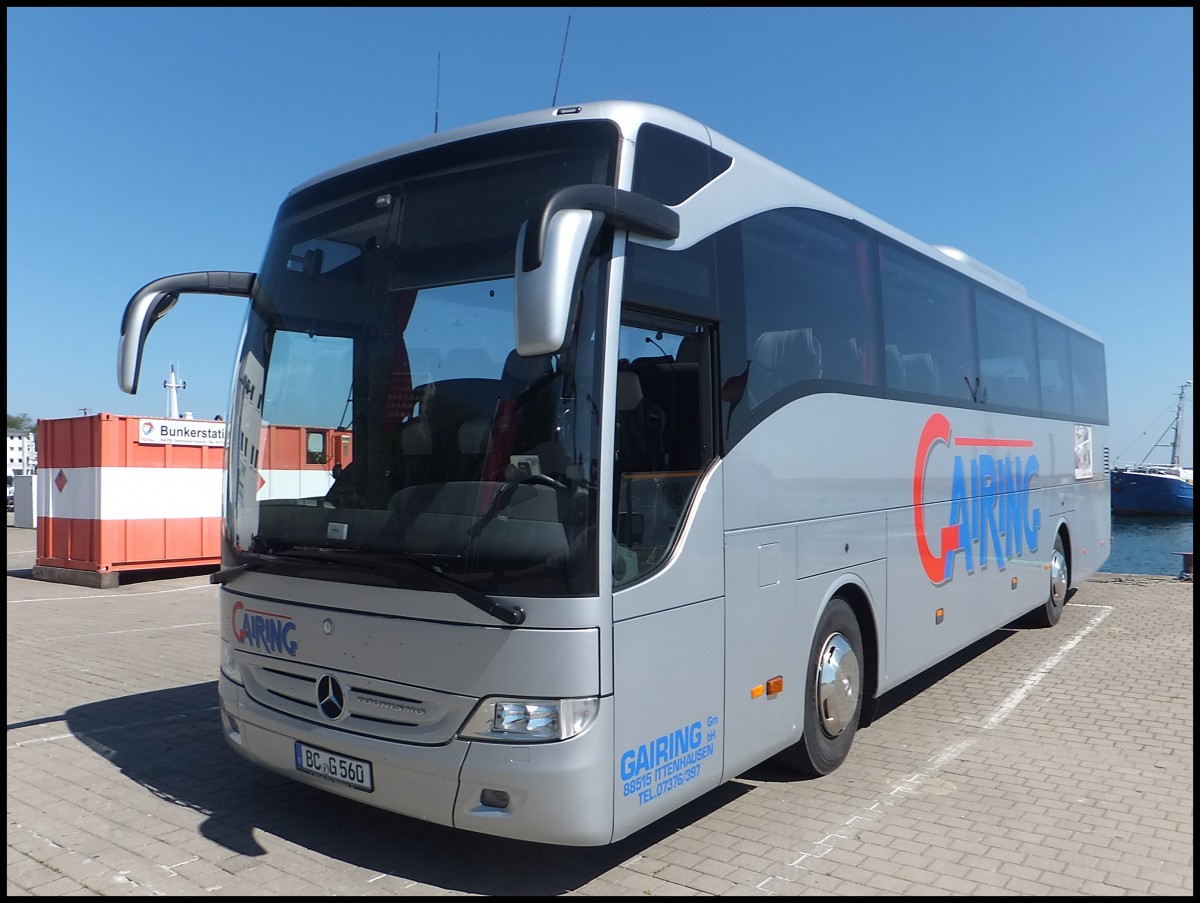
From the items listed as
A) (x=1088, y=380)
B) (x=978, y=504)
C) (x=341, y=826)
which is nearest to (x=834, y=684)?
(x=341, y=826)

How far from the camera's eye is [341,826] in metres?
5.02

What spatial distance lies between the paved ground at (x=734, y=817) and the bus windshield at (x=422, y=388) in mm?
1414

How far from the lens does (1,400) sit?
6777 millimetres

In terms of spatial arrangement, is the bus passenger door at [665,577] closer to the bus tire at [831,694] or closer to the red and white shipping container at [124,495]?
the bus tire at [831,694]

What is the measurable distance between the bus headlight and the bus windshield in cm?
46

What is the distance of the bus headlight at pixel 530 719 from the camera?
12.9 feet

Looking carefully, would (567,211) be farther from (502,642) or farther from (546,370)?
(502,642)

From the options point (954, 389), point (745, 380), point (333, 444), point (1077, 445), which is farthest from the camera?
point (1077, 445)

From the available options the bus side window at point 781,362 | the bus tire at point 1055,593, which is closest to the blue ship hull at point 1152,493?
the bus tire at point 1055,593

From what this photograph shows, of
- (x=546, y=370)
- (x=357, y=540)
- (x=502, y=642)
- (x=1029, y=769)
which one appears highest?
(x=546, y=370)

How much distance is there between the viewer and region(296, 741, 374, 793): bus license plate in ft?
14.3

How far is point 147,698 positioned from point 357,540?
4698 mm

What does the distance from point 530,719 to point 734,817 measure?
178 centimetres

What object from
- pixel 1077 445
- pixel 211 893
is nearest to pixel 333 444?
pixel 211 893
